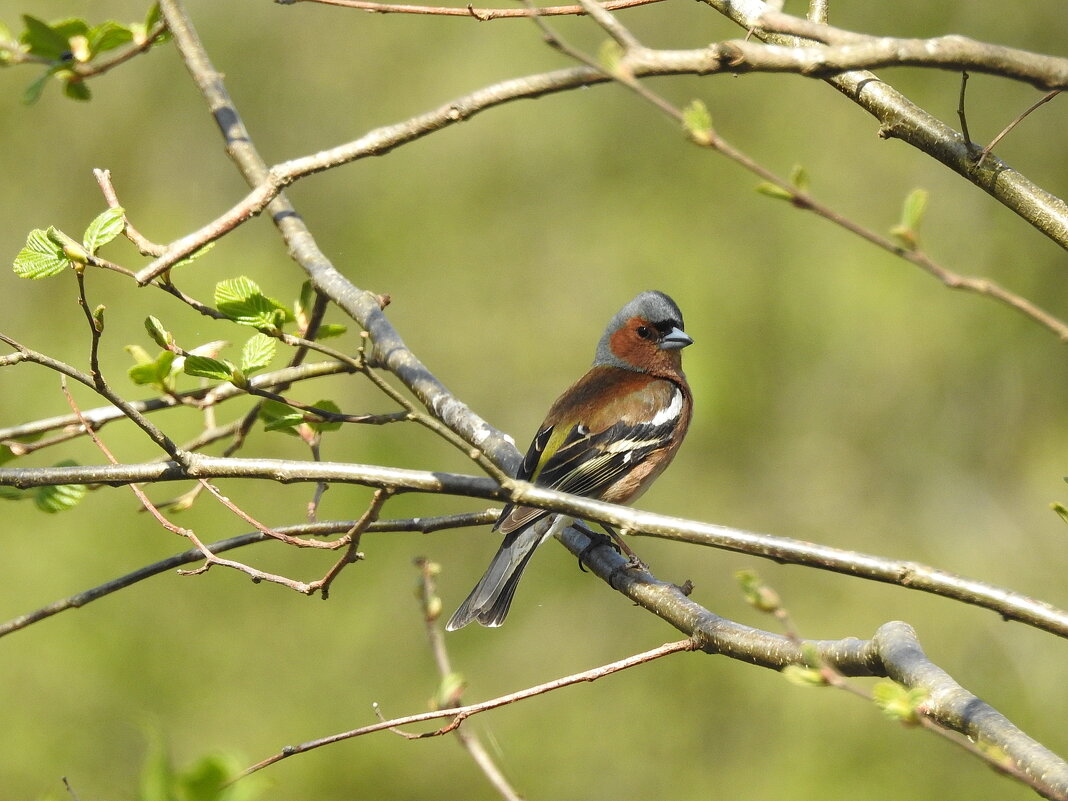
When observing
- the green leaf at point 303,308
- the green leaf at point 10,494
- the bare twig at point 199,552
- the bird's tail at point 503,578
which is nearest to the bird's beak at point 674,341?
the bird's tail at point 503,578

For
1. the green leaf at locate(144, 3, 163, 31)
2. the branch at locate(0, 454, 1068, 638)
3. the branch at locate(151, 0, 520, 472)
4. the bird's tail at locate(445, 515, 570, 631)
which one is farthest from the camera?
the bird's tail at locate(445, 515, 570, 631)

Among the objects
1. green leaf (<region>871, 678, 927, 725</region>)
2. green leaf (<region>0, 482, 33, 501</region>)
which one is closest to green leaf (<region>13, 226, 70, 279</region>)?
green leaf (<region>0, 482, 33, 501</region>)

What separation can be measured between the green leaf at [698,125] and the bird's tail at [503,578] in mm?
3481

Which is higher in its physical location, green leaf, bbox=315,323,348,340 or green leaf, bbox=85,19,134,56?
green leaf, bbox=85,19,134,56

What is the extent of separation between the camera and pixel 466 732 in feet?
6.70

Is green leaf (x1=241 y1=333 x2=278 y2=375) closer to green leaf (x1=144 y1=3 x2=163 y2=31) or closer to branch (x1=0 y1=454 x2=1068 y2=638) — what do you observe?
branch (x1=0 y1=454 x2=1068 y2=638)

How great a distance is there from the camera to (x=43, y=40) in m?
3.89

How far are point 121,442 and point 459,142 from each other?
5600mm

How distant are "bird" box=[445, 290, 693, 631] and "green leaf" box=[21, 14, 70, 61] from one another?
2771mm

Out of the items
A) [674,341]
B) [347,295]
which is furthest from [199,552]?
[674,341]

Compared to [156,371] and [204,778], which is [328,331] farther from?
[204,778]

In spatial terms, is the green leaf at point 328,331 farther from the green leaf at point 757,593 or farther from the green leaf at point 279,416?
the green leaf at point 757,593

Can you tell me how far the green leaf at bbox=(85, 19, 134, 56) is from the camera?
3.90 metres

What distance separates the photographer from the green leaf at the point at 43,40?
12.6ft
